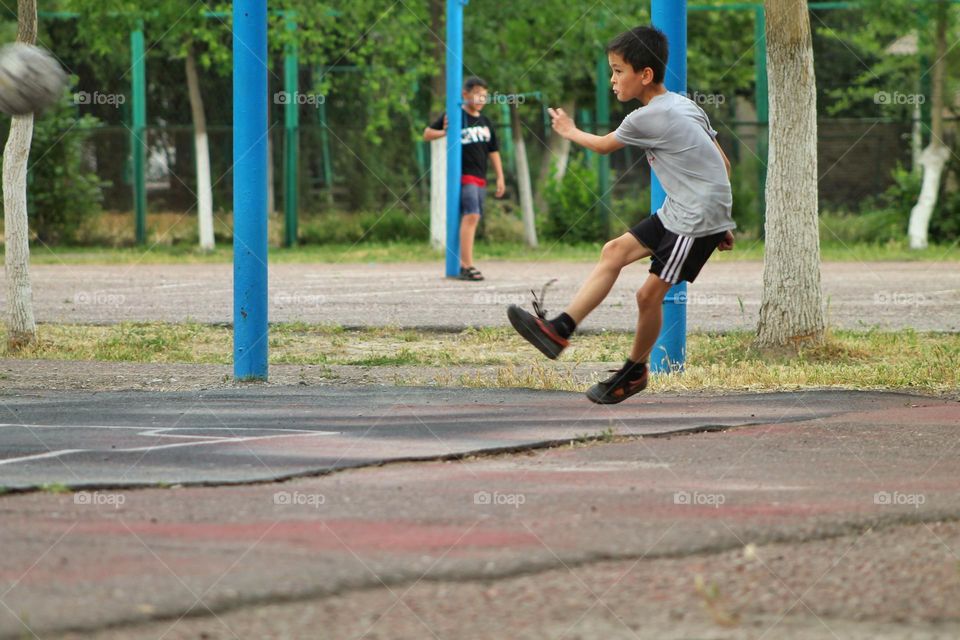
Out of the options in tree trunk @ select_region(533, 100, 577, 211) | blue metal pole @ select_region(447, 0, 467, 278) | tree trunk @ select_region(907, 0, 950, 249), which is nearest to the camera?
blue metal pole @ select_region(447, 0, 467, 278)

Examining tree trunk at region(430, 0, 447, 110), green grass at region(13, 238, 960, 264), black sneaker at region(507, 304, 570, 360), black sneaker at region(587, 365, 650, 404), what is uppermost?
tree trunk at region(430, 0, 447, 110)

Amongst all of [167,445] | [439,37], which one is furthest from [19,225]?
[439,37]

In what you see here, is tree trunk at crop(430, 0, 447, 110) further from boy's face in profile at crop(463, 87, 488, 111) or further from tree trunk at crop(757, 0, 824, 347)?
tree trunk at crop(757, 0, 824, 347)

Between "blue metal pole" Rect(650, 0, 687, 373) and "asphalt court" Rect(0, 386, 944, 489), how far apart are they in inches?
39.9

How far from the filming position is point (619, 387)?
26.2 ft

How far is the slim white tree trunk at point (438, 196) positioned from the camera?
24969mm

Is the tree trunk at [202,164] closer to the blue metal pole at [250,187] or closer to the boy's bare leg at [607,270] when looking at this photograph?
the blue metal pole at [250,187]

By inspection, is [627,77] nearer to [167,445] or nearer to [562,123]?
[562,123]

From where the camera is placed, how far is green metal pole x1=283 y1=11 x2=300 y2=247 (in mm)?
26906

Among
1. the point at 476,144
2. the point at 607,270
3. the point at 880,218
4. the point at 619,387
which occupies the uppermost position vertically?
the point at 476,144

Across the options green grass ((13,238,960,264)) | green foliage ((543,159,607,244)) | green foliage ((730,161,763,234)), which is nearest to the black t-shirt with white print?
green grass ((13,238,960,264))

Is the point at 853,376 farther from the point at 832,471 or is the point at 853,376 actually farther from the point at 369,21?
the point at 369,21

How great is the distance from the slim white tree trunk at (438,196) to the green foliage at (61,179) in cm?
608

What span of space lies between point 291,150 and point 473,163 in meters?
9.08
